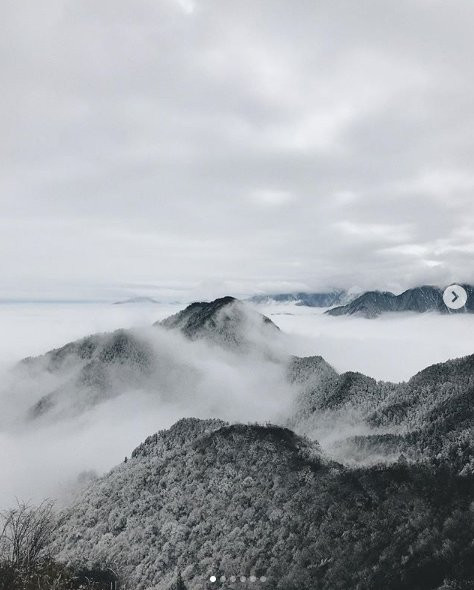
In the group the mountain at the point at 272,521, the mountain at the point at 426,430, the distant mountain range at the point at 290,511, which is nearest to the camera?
the mountain at the point at 272,521

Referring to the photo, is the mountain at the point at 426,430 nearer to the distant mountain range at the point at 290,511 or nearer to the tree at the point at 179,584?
the distant mountain range at the point at 290,511

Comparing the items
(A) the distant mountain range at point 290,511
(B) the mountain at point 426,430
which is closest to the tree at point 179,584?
(A) the distant mountain range at point 290,511

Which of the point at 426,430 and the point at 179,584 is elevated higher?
the point at 426,430

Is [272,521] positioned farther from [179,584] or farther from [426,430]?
[426,430]

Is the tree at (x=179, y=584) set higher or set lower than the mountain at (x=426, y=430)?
lower

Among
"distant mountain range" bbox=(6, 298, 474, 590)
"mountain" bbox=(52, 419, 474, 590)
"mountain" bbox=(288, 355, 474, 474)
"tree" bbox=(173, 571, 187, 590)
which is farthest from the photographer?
"mountain" bbox=(288, 355, 474, 474)

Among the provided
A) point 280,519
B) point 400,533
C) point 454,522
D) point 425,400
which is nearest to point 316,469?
point 280,519

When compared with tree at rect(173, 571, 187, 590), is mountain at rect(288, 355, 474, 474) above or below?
above

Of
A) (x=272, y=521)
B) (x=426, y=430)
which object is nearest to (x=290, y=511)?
(x=272, y=521)

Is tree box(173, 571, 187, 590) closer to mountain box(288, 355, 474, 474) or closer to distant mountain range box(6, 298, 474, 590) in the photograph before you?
distant mountain range box(6, 298, 474, 590)

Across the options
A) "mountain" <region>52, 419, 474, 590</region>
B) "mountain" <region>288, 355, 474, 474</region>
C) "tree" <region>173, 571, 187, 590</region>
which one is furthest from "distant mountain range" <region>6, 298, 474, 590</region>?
"tree" <region>173, 571, 187, 590</region>
